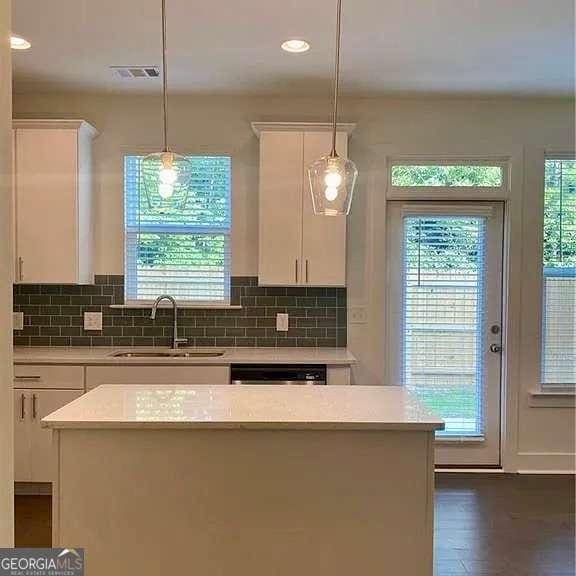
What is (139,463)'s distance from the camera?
204 cm

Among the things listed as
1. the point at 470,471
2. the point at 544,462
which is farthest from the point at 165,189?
the point at 544,462

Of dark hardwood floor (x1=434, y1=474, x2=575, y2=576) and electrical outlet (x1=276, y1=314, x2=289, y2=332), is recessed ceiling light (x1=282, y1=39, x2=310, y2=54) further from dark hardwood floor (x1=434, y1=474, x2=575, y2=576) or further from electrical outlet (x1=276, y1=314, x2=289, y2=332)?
dark hardwood floor (x1=434, y1=474, x2=575, y2=576)

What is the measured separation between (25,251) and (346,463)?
279cm

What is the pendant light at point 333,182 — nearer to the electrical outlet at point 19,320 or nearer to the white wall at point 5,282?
the white wall at point 5,282

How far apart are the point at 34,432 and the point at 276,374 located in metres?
1.58

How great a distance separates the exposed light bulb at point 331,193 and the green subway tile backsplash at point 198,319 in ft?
6.27

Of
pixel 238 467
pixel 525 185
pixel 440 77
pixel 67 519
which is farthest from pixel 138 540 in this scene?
pixel 525 185

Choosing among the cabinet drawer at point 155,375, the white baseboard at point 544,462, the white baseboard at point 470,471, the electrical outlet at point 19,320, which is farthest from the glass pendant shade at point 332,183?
the white baseboard at point 544,462

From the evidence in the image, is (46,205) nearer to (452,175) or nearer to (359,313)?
(359,313)

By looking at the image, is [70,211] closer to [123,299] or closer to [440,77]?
[123,299]

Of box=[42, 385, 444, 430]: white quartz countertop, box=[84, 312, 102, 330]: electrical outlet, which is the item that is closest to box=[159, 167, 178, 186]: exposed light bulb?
box=[42, 385, 444, 430]: white quartz countertop

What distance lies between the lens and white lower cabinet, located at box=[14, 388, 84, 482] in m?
3.55

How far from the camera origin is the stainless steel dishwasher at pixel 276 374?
358 cm

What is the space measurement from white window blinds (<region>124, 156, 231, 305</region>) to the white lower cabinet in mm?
911
